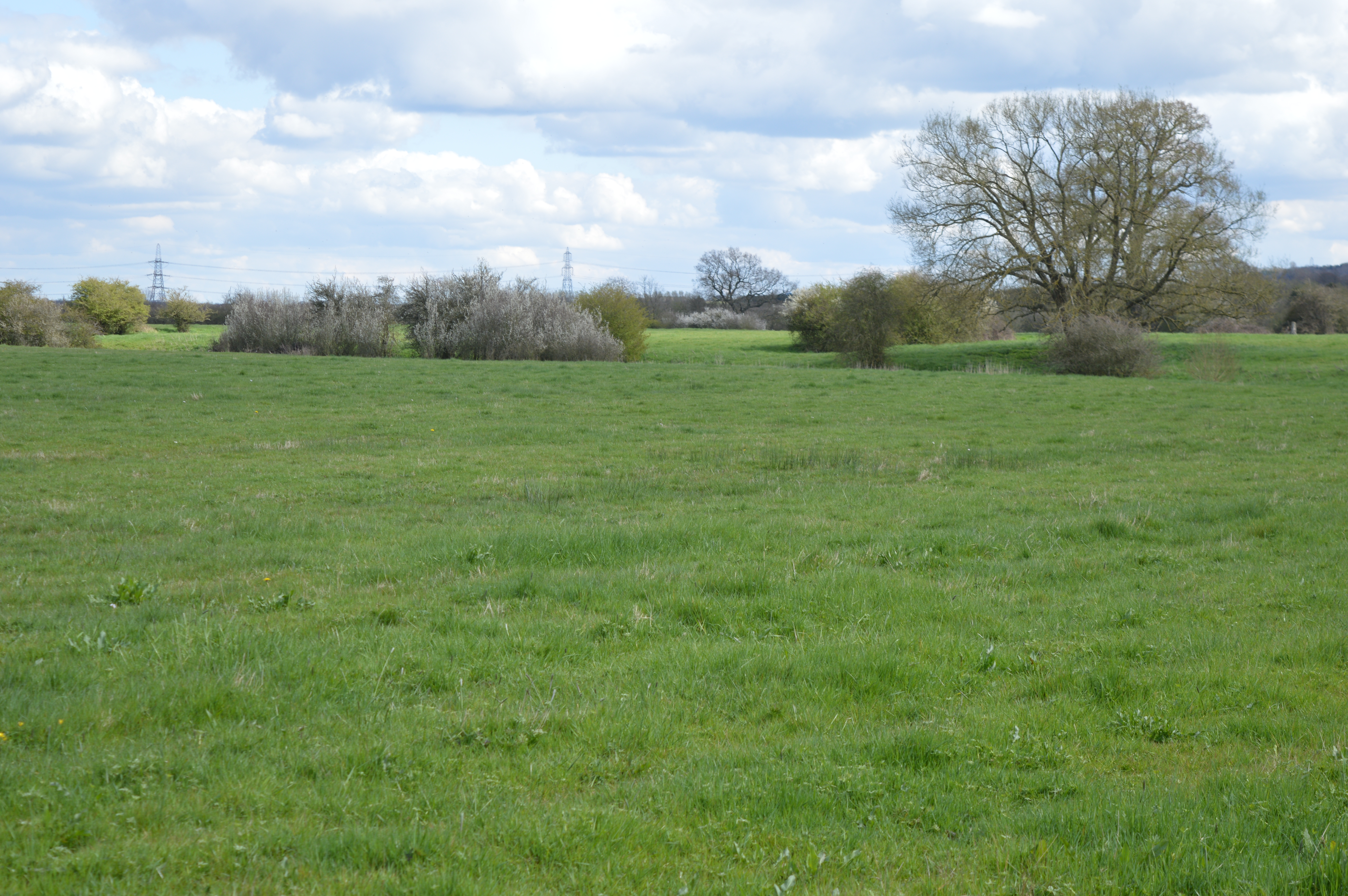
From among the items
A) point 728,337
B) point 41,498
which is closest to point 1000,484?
point 41,498

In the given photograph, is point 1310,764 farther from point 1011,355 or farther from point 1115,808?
point 1011,355

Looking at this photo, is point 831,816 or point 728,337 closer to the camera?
point 831,816

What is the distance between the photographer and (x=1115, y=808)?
4320 mm

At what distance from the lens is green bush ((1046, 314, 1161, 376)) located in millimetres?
44312

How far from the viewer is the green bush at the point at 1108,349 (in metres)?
44.3

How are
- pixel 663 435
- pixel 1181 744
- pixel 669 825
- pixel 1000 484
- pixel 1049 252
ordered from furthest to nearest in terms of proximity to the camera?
1. pixel 1049 252
2. pixel 663 435
3. pixel 1000 484
4. pixel 1181 744
5. pixel 669 825

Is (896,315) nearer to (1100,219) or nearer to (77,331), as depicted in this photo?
(1100,219)

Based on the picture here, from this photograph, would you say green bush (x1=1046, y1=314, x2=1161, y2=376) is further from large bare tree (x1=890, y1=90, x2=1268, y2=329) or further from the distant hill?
the distant hill

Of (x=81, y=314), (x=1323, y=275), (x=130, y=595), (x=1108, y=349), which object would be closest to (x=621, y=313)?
(x=1108, y=349)

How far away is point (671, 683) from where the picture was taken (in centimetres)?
590

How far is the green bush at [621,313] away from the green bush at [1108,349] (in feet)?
81.3

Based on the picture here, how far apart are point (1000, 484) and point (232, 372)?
28.1 meters

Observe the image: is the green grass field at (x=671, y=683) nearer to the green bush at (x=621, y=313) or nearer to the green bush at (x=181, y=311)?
the green bush at (x=621, y=313)

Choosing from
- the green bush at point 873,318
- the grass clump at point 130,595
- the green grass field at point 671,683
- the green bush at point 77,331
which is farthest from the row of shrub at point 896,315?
the grass clump at point 130,595
